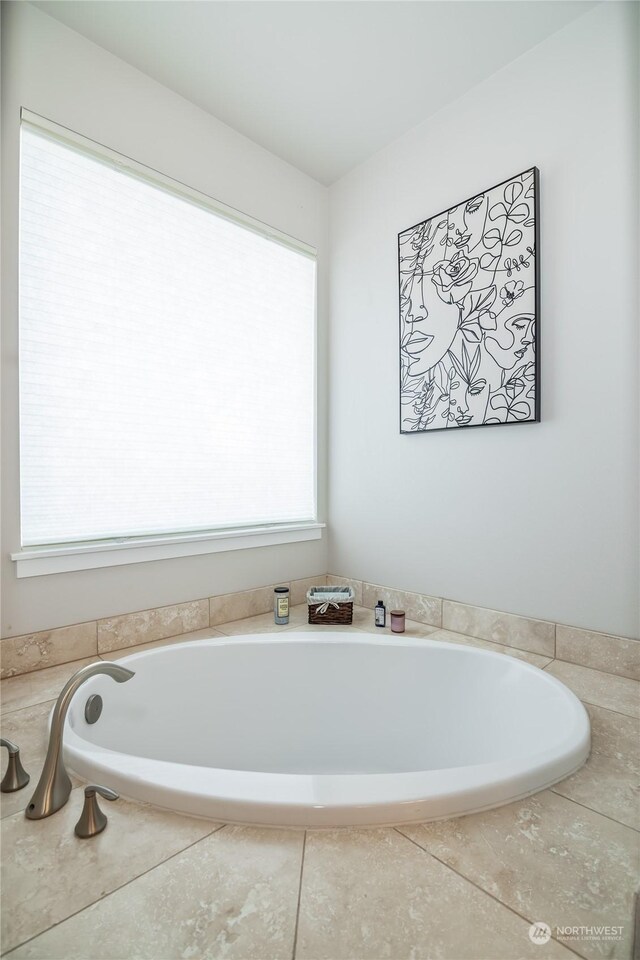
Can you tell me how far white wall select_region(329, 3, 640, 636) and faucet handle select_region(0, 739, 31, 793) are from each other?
1.48 m

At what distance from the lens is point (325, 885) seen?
2.33 ft

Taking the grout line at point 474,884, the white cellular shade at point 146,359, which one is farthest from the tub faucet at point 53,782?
the white cellular shade at point 146,359

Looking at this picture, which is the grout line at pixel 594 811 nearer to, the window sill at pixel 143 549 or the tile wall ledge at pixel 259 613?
the tile wall ledge at pixel 259 613

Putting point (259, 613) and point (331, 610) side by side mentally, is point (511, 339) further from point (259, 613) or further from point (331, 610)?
point (259, 613)

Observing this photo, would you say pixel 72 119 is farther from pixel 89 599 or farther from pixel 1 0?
pixel 89 599

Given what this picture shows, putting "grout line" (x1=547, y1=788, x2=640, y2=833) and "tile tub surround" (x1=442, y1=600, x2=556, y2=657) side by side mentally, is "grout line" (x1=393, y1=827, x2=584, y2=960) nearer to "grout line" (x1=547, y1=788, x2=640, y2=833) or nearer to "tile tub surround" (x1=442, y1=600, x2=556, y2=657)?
"grout line" (x1=547, y1=788, x2=640, y2=833)

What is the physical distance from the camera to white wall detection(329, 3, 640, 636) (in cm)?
142

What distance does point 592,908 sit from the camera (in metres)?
A: 0.67

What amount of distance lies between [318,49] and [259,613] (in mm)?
2205

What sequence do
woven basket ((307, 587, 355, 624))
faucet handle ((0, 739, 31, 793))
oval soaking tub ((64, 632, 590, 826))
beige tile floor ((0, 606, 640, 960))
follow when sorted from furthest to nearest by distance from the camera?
woven basket ((307, 587, 355, 624)) < oval soaking tub ((64, 632, 590, 826)) < faucet handle ((0, 739, 31, 793)) < beige tile floor ((0, 606, 640, 960))

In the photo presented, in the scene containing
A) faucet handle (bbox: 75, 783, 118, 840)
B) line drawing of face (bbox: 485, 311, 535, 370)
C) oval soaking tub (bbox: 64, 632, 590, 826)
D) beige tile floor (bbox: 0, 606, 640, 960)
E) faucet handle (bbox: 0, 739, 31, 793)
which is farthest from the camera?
line drawing of face (bbox: 485, 311, 535, 370)

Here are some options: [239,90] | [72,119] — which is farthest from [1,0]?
[239,90]

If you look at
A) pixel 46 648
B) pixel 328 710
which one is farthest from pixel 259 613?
pixel 46 648

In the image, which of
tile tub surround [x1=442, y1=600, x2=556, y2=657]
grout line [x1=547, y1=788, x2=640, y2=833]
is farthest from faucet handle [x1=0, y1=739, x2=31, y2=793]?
tile tub surround [x1=442, y1=600, x2=556, y2=657]
